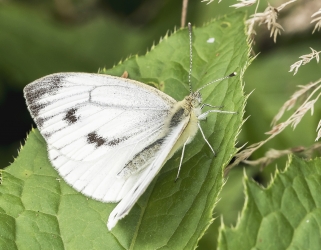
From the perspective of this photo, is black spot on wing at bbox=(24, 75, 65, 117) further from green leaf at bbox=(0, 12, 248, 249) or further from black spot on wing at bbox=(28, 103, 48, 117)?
green leaf at bbox=(0, 12, 248, 249)

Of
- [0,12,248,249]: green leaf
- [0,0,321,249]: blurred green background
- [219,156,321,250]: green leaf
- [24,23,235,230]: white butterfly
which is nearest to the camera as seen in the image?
[219,156,321,250]: green leaf

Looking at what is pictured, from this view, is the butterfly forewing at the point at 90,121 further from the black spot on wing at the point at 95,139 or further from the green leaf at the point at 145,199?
the green leaf at the point at 145,199

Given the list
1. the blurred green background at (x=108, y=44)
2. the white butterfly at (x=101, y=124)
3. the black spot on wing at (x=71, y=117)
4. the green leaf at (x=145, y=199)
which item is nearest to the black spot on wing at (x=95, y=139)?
the white butterfly at (x=101, y=124)

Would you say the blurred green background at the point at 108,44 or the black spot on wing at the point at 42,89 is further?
the blurred green background at the point at 108,44

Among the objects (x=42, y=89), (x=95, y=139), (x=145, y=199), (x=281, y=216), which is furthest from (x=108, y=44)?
(x=281, y=216)

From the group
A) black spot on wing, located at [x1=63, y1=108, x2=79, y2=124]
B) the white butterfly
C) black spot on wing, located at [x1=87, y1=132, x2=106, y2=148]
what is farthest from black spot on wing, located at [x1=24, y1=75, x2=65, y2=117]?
black spot on wing, located at [x1=87, y1=132, x2=106, y2=148]

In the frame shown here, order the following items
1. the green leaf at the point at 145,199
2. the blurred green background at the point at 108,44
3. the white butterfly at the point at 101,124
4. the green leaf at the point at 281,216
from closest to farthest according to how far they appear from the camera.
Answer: the green leaf at the point at 281,216 < the green leaf at the point at 145,199 < the white butterfly at the point at 101,124 < the blurred green background at the point at 108,44
